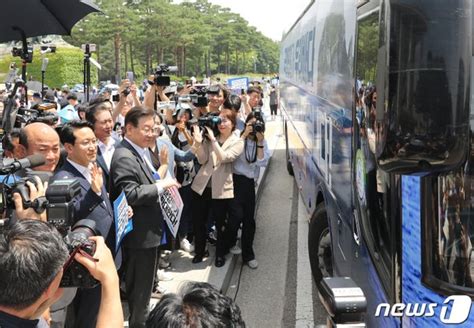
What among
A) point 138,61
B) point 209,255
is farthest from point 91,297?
point 138,61

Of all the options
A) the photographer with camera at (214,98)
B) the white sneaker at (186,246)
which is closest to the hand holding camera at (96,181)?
the white sneaker at (186,246)

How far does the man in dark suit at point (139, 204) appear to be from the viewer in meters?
3.31

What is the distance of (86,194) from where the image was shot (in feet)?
9.72

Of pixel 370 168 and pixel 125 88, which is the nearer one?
pixel 370 168

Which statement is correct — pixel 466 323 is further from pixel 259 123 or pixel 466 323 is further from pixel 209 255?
pixel 209 255

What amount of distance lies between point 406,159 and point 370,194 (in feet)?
3.34

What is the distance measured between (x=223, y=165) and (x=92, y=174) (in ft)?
6.95

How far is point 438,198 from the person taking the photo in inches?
77.0

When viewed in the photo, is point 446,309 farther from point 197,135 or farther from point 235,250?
point 235,250

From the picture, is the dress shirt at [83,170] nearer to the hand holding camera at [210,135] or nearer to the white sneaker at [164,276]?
Answer: the hand holding camera at [210,135]

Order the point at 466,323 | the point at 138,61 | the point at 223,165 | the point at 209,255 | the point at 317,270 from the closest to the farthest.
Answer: the point at 466,323 → the point at 317,270 → the point at 223,165 → the point at 209,255 → the point at 138,61

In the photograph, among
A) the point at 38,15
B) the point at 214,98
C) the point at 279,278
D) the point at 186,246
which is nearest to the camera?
the point at 38,15

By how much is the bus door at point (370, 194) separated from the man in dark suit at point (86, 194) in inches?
62.2

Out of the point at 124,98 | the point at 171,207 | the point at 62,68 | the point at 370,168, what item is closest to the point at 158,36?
the point at 62,68
